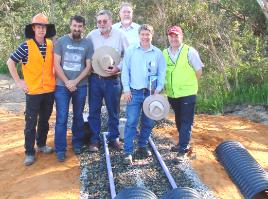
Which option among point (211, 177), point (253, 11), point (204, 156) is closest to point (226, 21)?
point (253, 11)

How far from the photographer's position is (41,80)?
6609 mm

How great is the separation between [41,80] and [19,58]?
0.43 m

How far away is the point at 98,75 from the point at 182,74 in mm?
1245

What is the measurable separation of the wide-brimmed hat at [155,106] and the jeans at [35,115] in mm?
1415

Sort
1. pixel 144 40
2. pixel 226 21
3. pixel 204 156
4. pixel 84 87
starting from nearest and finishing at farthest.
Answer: pixel 144 40, pixel 84 87, pixel 204 156, pixel 226 21

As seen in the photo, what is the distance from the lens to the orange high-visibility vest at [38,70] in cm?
654

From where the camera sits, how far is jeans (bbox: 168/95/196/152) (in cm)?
690

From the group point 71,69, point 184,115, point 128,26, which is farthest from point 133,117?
point 128,26

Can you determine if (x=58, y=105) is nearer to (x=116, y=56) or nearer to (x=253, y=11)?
(x=116, y=56)

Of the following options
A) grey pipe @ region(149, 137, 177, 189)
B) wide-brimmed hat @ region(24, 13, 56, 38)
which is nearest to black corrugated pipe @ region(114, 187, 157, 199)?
grey pipe @ region(149, 137, 177, 189)

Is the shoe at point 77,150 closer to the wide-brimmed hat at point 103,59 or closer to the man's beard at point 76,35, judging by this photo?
the wide-brimmed hat at point 103,59

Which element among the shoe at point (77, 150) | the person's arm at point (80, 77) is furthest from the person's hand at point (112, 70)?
the shoe at point (77, 150)

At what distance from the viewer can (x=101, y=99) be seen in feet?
23.4

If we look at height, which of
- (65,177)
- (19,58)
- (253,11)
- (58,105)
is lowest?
(65,177)
